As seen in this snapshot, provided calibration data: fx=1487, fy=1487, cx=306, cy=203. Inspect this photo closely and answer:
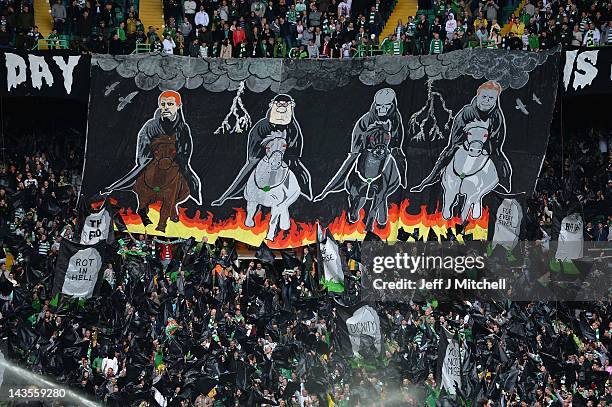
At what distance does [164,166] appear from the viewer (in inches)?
1238

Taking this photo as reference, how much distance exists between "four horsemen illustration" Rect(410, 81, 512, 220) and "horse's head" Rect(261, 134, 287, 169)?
114 inches

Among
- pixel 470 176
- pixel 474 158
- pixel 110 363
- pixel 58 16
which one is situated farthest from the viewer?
pixel 58 16

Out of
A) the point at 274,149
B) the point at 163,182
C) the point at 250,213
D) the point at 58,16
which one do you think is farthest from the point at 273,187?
the point at 58,16

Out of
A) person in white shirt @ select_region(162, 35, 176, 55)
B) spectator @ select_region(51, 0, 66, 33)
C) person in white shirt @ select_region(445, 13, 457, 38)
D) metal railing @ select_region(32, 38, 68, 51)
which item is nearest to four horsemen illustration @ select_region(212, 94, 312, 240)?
person in white shirt @ select_region(162, 35, 176, 55)

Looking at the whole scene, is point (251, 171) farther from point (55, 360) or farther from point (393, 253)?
point (55, 360)

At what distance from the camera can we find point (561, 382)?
81.1 ft

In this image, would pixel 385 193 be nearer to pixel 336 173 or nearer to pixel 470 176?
pixel 336 173

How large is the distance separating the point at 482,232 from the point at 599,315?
3.56 m

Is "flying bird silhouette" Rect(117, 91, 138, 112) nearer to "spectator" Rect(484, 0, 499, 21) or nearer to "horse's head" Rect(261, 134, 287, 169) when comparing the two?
"horse's head" Rect(261, 134, 287, 169)

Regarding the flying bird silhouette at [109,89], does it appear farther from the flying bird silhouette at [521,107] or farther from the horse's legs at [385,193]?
the flying bird silhouette at [521,107]

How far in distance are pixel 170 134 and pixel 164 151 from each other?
1.30 feet

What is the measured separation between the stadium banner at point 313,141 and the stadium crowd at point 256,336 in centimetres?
121

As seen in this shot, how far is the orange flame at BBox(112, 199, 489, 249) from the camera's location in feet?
99.9

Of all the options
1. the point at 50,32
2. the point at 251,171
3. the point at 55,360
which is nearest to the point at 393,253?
the point at 251,171
